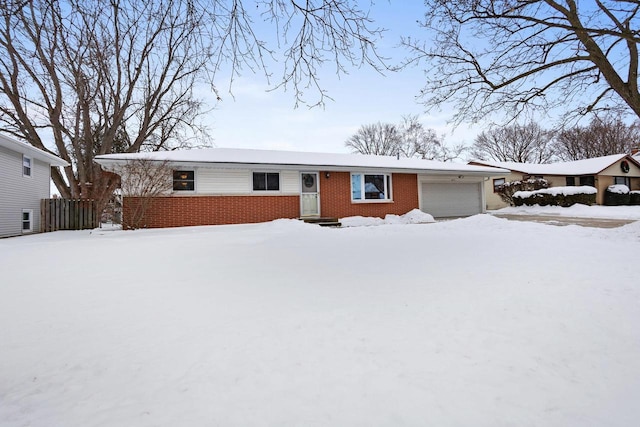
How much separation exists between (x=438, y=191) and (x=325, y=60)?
15.6 m

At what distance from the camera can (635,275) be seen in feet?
14.3

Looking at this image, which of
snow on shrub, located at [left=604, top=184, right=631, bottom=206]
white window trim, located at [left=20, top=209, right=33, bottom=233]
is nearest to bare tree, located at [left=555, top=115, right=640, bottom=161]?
snow on shrub, located at [left=604, top=184, right=631, bottom=206]

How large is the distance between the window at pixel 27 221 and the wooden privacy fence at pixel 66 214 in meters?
0.47

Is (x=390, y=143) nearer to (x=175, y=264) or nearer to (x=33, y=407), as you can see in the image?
(x=175, y=264)

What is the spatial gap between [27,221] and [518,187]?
30226 millimetres

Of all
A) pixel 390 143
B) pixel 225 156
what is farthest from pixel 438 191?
pixel 390 143

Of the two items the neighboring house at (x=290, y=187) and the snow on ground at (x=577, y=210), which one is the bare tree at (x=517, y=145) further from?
the neighboring house at (x=290, y=187)

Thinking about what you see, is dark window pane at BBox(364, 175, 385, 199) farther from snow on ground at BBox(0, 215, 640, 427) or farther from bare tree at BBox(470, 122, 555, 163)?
bare tree at BBox(470, 122, 555, 163)

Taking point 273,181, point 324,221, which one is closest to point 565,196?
point 324,221

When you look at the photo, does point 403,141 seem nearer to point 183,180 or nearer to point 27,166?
point 183,180

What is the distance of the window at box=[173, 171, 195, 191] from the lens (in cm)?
1248

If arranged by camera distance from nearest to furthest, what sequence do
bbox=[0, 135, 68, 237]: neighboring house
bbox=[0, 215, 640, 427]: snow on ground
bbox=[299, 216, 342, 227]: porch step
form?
bbox=[0, 215, 640, 427]: snow on ground, bbox=[0, 135, 68, 237]: neighboring house, bbox=[299, 216, 342, 227]: porch step

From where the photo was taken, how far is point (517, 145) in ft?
135

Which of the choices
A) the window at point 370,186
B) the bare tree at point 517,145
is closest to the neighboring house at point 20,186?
the window at point 370,186
